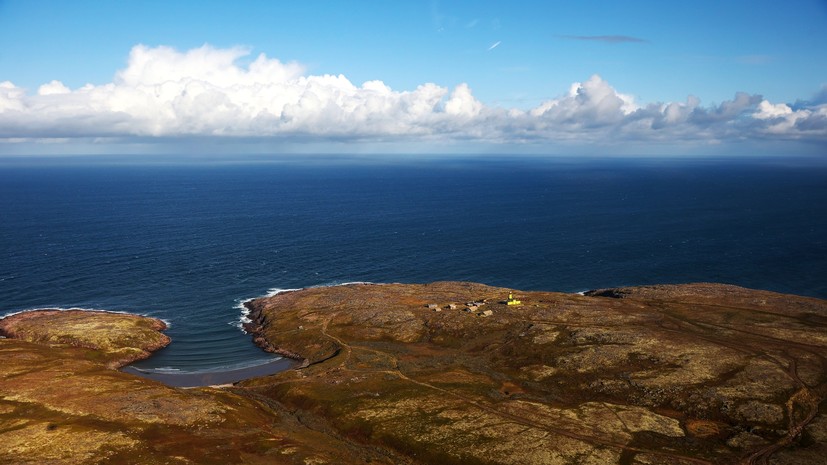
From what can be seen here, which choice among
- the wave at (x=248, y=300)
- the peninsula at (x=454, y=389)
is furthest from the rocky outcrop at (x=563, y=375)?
the wave at (x=248, y=300)

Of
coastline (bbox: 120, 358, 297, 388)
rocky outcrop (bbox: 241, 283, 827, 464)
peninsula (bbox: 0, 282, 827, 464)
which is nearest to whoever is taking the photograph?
peninsula (bbox: 0, 282, 827, 464)

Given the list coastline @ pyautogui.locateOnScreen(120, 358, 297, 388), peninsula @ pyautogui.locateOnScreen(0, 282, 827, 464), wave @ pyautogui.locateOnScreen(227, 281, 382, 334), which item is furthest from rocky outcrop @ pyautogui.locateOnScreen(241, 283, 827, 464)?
coastline @ pyautogui.locateOnScreen(120, 358, 297, 388)

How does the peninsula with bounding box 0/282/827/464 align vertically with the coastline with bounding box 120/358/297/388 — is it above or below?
above

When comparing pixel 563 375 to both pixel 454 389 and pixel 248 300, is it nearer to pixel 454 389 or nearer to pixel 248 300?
pixel 454 389

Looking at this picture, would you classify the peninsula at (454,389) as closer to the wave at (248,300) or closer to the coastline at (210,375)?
the wave at (248,300)

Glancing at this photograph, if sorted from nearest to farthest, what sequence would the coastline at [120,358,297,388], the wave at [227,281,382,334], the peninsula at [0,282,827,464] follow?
the peninsula at [0,282,827,464] → the coastline at [120,358,297,388] → the wave at [227,281,382,334]

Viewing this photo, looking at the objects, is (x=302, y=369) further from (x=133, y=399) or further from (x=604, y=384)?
(x=604, y=384)

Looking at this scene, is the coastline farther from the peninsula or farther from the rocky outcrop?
the rocky outcrop

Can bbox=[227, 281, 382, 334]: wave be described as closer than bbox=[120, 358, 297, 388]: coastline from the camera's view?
No
